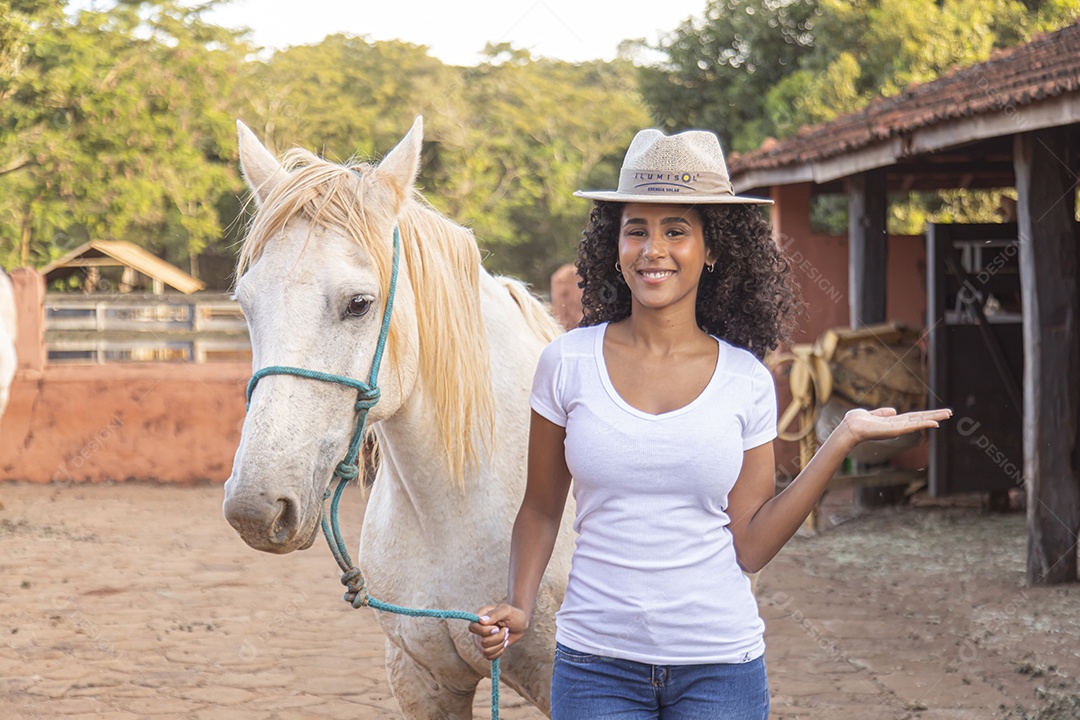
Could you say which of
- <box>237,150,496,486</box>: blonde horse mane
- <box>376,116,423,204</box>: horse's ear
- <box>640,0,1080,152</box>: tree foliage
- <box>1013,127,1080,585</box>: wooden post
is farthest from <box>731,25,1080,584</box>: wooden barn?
<box>640,0,1080,152</box>: tree foliage

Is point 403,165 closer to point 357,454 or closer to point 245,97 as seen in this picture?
point 357,454

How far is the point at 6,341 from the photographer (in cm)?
837

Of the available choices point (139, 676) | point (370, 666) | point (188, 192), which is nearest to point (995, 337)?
point (370, 666)

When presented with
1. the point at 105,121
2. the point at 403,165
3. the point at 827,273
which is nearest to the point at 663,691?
the point at 403,165

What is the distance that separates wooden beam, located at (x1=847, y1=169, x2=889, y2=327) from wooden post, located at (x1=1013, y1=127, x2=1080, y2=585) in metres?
2.59

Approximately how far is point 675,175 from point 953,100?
493 cm

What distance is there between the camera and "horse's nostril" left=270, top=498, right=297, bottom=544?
71.2 inches

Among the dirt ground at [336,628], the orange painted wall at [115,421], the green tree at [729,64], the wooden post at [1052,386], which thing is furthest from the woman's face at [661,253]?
the green tree at [729,64]

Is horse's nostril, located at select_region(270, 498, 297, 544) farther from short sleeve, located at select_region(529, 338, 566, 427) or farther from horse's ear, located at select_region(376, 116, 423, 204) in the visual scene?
horse's ear, located at select_region(376, 116, 423, 204)

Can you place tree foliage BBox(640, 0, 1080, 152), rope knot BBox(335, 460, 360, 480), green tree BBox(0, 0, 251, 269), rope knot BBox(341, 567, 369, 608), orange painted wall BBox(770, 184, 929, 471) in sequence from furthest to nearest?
1. tree foliage BBox(640, 0, 1080, 152)
2. green tree BBox(0, 0, 251, 269)
3. orange painted wall BBox(770, 184, 929, 471)
4. rope knot BBox(341, 567, 369, 608)
5. rope knot BBox(335, 460, 360, 480)

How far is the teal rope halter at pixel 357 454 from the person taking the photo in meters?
1.90

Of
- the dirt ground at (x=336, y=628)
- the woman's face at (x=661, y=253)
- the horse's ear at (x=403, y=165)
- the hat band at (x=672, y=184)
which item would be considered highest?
the horse's ear at (x=403, y=165)

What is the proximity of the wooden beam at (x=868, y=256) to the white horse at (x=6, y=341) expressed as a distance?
666 centimetres

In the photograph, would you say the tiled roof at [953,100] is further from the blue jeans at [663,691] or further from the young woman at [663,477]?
the blue jeans at [663,691]
